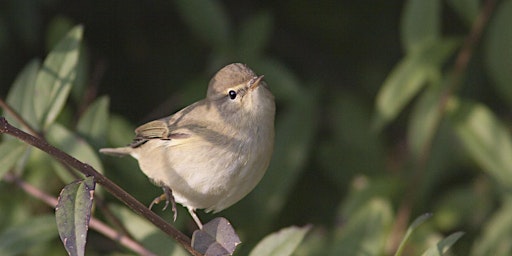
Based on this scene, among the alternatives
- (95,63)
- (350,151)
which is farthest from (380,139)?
(95,63)

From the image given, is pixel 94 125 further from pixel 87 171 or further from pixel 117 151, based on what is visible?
pixel 87 171

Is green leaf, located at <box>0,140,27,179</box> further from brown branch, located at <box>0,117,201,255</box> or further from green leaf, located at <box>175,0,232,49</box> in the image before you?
green leaf, located at <box>175,0,232,49</box>

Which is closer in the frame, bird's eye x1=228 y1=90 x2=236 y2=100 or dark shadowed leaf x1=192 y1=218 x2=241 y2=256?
dark shadowed leaf x1=192 y1=218 x2=241 y2=256

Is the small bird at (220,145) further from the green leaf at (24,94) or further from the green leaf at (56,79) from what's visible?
the green leaf at (24,94)

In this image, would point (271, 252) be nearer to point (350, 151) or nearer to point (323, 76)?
point (350, 151)

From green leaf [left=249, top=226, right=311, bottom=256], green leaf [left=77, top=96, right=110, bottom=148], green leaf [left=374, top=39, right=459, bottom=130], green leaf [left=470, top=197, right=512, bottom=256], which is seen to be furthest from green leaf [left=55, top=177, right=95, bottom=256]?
green leaf [left=470, top=197, right=512, bottom=256]

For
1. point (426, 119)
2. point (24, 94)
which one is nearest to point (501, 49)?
point (426, 119)
